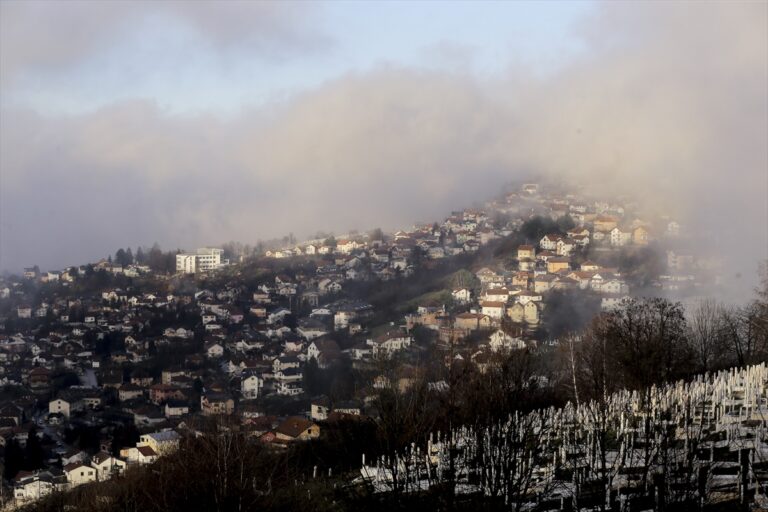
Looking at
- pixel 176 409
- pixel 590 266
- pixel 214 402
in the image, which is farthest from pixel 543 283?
pixel 176 409

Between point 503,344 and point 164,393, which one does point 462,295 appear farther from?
point 503,344

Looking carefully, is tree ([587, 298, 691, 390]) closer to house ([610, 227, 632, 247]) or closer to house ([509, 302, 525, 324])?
house ([509, 302, 525, 324])

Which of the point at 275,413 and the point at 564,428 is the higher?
the point at 564,428

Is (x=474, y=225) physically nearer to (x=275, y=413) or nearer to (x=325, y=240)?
(x=325, y=240)

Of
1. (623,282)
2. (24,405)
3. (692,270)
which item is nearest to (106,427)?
(24,405)

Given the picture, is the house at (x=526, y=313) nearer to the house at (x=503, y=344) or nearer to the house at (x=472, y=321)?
the house at (x=472, y=321)

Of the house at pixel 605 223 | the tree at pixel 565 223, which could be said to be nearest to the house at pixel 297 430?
the tree at pixel 565 223
